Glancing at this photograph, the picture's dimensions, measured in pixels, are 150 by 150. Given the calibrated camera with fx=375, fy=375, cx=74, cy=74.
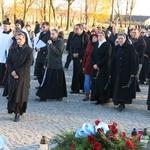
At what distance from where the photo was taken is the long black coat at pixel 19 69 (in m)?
7.78

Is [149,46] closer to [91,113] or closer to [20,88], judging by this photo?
[91,113]

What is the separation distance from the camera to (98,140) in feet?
13.6

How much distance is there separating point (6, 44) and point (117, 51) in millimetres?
3914

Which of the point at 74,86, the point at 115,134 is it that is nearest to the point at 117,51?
the point at 74,86

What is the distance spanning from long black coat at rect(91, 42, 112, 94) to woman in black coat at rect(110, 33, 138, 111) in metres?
0.27

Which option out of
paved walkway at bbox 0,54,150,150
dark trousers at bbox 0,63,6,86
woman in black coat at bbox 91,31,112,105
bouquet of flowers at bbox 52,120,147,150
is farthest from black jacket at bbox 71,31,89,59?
bouquet of flowers at bbox 52,120,147,150

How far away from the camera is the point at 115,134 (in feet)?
13.9

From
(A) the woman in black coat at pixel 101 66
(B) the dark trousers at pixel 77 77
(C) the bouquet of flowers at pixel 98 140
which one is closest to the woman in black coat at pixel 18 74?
(A) the woman in black coat at pixel 101 66

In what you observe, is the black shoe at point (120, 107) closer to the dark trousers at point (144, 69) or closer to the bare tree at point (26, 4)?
the dark trousers at point (144, 69)

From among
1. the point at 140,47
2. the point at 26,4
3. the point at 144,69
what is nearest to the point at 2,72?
the point at 140,47

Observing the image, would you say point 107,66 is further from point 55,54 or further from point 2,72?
point 2,72

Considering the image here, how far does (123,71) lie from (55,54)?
1.81 m

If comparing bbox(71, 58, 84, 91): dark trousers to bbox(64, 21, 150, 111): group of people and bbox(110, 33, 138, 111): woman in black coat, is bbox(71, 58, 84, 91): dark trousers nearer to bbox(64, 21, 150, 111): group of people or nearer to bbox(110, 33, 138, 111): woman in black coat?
bbox(64, 21, 150, 111): group of people

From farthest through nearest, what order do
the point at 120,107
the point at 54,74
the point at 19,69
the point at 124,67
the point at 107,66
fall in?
Answer: the point at 54,74 → the point at 107,66 → the point at 120,107 → the point at 124,67 → the point at 19,69
